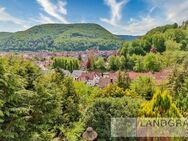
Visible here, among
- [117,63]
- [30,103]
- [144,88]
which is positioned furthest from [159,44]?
[30,103]

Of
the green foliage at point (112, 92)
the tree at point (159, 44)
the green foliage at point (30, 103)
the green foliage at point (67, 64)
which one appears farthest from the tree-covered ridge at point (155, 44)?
the green foliage at point (30, 103)

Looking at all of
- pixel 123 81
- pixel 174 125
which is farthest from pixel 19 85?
pixel 123 81

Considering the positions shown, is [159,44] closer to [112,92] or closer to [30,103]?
[112,92]

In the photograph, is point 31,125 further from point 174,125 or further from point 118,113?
point 174,125

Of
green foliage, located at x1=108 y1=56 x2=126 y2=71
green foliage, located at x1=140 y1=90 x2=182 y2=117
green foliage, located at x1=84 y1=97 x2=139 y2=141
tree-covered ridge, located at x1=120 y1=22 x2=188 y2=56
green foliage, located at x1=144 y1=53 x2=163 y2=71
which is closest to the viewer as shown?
green foliage, located at x1=140 y1=90 x2=182 y2=117

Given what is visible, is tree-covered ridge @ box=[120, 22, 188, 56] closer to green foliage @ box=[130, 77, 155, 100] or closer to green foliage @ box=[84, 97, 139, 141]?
green foliage @ box=[130, 77, 155, 100]

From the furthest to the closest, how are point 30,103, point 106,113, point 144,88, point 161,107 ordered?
point 144,88 → point 106,113 → point 161,107 → point 30,103

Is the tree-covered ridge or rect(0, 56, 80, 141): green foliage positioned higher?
the tree-covered ridge

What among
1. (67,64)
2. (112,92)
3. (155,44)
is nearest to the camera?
(112,92)

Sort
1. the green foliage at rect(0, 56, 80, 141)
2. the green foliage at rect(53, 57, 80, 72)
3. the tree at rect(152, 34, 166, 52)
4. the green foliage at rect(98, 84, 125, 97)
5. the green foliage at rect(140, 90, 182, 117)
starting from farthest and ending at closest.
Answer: the green foliage at rect(53, 57, 80, 72), the tree at rect(152, 34, 166, 52), the green foliage at rect(98, 84, 125, 97), the green foliage at rect(140, 90, 182, 117), the green foliage at rect(0, 56, 80, 141)

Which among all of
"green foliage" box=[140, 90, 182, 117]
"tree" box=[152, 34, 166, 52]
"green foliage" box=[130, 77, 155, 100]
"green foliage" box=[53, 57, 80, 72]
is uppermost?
"tree" box=[152, 34, 166, 52]

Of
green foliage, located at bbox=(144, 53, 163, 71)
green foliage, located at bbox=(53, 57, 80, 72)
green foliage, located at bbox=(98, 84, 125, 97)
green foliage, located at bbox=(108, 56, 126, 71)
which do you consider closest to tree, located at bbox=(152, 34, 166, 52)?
green foliage, located at bbox=(108, 56, 126, 71)

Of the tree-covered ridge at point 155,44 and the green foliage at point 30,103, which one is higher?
the tree-covered ridge at point 155,44

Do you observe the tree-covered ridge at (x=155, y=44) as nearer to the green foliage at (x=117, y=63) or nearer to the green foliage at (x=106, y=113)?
the green foliage at (x=117, y=63)
